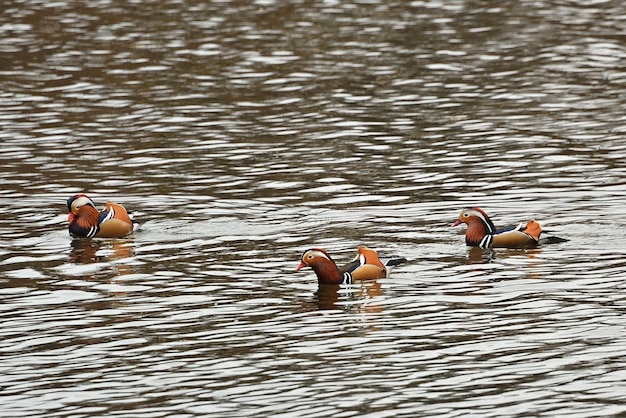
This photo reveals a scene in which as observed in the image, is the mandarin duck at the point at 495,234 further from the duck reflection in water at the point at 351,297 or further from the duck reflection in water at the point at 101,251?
the duck reflection in water at the point at 101,251

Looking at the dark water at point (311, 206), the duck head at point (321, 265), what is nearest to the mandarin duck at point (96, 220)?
the dark water at point (311, 206)

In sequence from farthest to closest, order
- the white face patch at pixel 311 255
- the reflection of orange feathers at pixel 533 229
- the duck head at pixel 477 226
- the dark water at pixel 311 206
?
the duck head at pixel 477 226 < the reflection of orange feathers at pixel 533 229 < the white face patch at pixel 311 255 < the dark water at pixel 311 206

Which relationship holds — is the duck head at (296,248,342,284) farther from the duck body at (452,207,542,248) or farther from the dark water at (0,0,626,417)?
the duck body at (452,207,542,248)

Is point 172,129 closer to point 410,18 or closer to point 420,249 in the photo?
point 420,249

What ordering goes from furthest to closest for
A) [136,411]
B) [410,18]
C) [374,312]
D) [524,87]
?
[410,18]
[524,87]
[374,312]
[136,411]

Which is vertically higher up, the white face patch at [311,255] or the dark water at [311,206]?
the white face patch at [311,255]

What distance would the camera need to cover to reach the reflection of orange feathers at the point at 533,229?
668 inches

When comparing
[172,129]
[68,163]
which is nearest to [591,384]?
[68,163]

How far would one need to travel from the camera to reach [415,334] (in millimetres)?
13609

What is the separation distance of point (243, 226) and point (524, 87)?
36.4 feet

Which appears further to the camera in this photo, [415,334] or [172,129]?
[172,129]

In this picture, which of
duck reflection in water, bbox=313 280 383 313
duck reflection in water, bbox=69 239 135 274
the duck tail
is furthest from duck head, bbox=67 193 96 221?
the duck tail

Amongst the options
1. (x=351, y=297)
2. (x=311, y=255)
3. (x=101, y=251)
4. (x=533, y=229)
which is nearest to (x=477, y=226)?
(x=533, y=229)

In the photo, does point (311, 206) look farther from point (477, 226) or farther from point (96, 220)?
point (477, 226)
